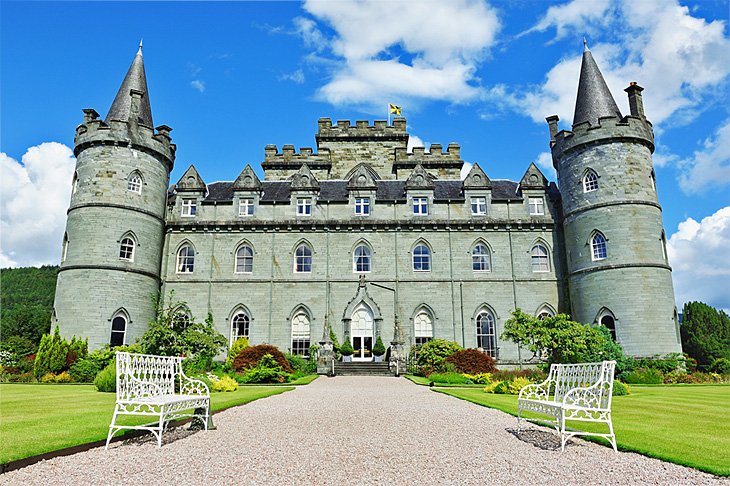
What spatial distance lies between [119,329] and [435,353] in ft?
51.3

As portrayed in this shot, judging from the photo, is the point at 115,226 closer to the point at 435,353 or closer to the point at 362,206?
the point at 362,206

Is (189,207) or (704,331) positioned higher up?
(189,207)

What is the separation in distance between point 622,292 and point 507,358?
264 inches

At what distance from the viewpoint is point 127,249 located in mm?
27141

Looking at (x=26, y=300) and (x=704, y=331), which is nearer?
(x=704, y=331)

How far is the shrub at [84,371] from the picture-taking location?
21.2 m

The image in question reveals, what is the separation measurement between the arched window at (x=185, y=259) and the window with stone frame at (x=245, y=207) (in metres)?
3.52

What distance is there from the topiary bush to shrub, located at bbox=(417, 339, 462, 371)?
56 cm

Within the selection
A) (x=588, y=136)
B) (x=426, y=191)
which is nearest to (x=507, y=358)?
(x=426, y=191)

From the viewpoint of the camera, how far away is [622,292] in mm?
25562

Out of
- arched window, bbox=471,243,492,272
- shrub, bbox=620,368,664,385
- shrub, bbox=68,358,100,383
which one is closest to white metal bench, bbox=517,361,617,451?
shrub, bbox=620,368,664,385

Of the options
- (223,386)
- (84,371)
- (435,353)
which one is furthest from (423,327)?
(84,371)

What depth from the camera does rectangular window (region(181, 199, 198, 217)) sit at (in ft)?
100

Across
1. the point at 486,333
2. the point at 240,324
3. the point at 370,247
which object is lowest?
the point at 486,333
